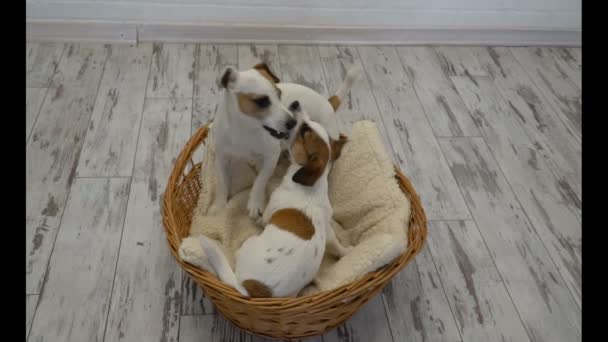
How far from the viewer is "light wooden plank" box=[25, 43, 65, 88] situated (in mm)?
2270

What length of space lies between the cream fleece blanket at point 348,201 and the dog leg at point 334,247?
3 centimetres

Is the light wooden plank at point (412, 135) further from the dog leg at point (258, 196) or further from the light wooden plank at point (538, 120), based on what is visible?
the dog leg at point (258, 196)

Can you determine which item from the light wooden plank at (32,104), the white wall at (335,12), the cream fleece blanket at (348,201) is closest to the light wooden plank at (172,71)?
the white wall at (335,12)

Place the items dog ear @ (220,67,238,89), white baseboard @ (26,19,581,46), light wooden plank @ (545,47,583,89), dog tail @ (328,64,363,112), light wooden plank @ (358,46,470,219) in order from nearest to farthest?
dog ear @ (220,67,238,89)
dog tail @ (328,64,363,112)
light wooden plank @ (358,46,470,219)
white baseboard @ (26,19,581,46)
light wooden plank @ (545,47,583,89)

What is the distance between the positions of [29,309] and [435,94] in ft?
5.79

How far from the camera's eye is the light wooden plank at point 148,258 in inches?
58.4

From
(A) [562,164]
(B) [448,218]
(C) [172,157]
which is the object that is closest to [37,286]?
(C) [172,157]

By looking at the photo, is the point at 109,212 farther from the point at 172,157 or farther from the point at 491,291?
the point at 491,291

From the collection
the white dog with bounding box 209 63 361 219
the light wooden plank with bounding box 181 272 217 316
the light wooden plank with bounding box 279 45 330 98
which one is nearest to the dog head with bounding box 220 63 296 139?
Result: the white dog with bounding box 209 63 361 219

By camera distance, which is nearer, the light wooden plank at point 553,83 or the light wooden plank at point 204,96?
the light wooden plank at point 204,96

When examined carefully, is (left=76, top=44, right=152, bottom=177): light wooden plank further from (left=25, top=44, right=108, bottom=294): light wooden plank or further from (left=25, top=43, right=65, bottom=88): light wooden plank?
(left=25, top=43, right=65, bottom=88): light wooden plank

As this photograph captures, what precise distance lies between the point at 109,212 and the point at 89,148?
1.11ft

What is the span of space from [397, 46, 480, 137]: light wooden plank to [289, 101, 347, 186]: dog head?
963mm
